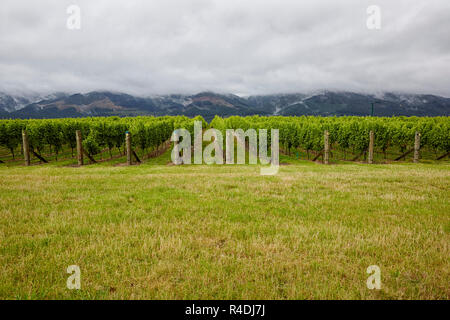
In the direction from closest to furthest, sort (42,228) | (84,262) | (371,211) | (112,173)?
(84,262), (42,228), (371,211), (112,173)

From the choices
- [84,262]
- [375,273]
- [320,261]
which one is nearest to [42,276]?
[84,262]

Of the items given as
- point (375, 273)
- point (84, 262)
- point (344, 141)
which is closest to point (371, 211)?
point (375, 273)

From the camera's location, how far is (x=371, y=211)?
6828mm

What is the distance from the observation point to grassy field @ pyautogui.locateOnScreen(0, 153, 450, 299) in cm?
359

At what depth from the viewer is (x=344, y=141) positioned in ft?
111

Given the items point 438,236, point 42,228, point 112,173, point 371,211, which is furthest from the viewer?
point 112,173

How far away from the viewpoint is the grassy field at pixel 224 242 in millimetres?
3588

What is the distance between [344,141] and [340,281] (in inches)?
1328

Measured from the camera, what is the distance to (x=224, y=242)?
496 cm
